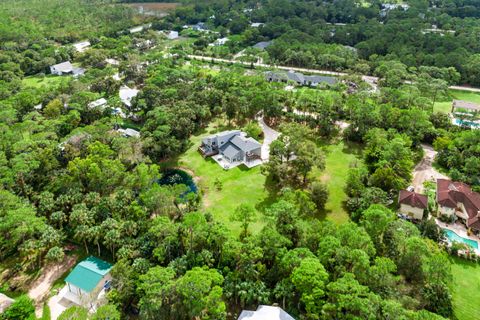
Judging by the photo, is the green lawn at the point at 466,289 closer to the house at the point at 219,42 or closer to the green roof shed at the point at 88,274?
the green roof shed at the point at 88,274

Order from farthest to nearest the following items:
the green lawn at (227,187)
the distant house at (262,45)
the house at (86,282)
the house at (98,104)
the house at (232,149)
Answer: the distant house at (262,45), the house at (98,104), the house at (232,149), the green lawn at (227,187), the house at (86,282)

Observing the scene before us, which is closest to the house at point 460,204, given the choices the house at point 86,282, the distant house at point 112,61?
the house at point 86,282

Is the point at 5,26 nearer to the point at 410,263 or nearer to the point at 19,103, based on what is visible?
the point at 19,103

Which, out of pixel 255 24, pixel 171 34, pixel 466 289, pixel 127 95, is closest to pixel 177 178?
pixel 127 95

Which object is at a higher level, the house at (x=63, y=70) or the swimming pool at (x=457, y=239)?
the swimming pool at (x=457, y=239)

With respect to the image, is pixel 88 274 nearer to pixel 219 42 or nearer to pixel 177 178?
pixel 177 178

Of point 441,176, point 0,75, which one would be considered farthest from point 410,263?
point 0,75
